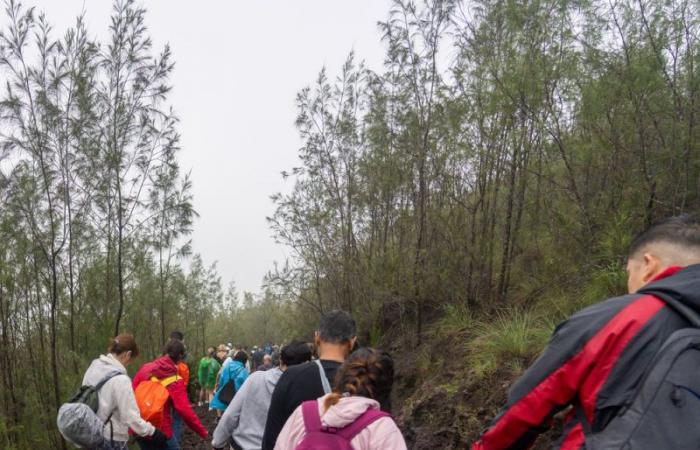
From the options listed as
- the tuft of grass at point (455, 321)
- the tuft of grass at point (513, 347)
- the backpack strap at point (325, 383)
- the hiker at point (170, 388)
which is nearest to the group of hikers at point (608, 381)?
the backpack strap at point (325, 383)

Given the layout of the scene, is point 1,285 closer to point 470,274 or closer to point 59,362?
point 59,362

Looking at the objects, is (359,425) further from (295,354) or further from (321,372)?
(295,354)

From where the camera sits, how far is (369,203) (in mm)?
15031

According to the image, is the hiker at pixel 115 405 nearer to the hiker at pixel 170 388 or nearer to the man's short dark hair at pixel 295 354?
the hiker at pixel 170 388

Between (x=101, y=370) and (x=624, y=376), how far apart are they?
4291 millimetres

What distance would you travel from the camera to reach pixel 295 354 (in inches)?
189

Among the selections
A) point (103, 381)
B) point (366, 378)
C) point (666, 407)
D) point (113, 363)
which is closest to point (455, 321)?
point (113, 363)

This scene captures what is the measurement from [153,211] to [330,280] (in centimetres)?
472

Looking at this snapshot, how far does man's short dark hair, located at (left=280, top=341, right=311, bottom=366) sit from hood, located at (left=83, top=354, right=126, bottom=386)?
139 centimetres

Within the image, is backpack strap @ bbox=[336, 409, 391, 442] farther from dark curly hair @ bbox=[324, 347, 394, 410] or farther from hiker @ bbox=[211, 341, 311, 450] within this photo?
hiker @ bbox=[211, 341, 311, 450]

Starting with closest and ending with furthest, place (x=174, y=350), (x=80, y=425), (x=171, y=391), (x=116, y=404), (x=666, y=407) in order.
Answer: (x=666, y=407), (x=80, y=425), (x=116, y=404), (x=171, y=391), (x=174, y=350)

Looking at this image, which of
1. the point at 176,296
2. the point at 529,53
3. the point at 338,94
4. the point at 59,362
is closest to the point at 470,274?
the point at 529,53

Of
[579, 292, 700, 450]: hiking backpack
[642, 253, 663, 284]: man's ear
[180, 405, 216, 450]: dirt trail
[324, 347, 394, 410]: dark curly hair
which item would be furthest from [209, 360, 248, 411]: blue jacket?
[579, 292, 700, 450]: hiking backpack

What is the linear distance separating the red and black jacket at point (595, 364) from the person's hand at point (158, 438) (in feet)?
13.3
